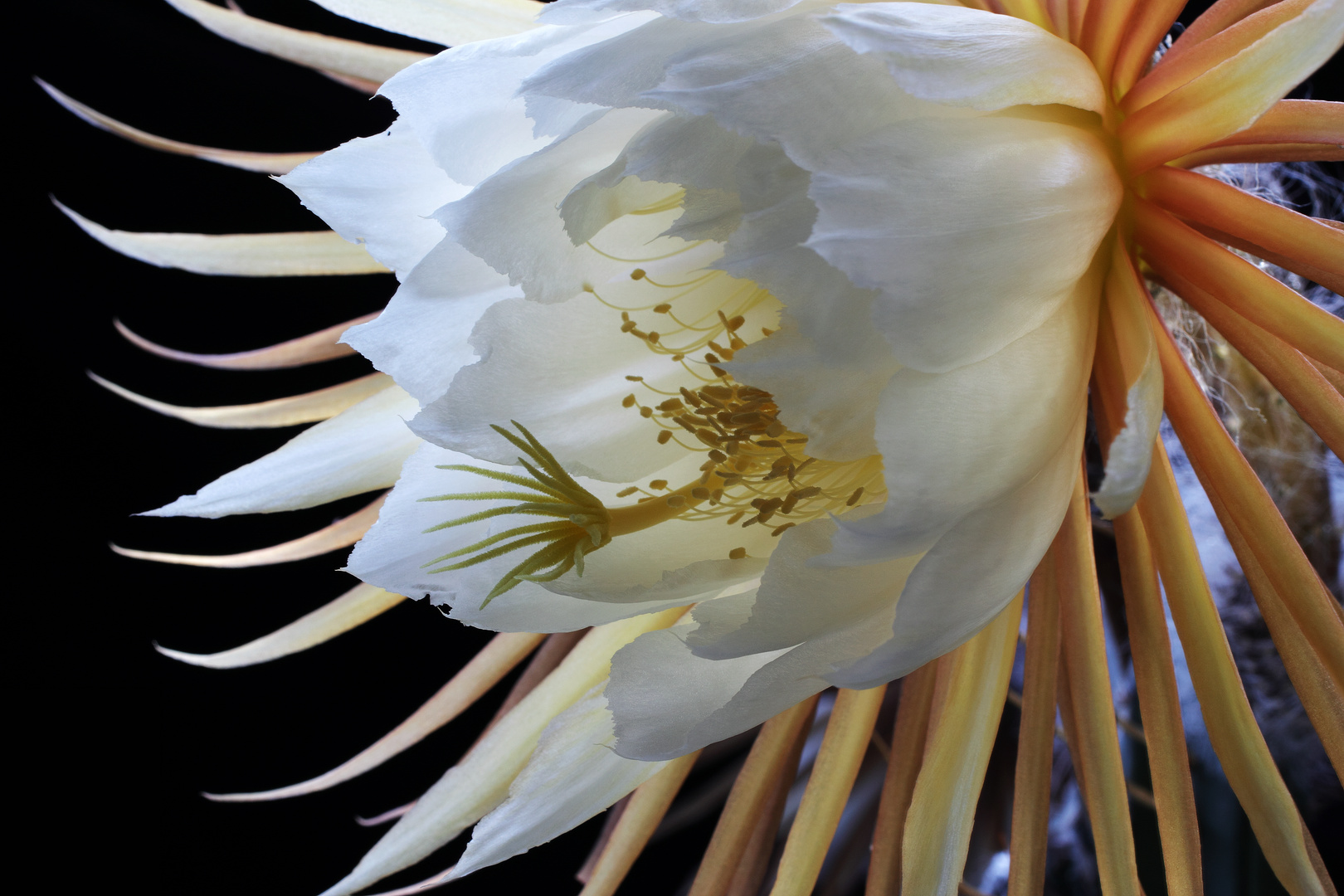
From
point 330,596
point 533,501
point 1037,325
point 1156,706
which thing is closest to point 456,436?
point 533,501

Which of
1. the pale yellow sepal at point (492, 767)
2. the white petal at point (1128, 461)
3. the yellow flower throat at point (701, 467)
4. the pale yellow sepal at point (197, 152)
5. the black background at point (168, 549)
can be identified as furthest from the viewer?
the black background at point (168, 549)

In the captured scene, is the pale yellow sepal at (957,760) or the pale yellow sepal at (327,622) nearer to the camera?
the pale yellow sepal at (957,760)

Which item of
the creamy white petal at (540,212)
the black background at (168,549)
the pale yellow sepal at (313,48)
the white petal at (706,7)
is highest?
the white petal at (706,7)

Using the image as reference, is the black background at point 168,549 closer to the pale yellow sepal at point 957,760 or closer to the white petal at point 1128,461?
the pale yellow sepal at point 957,760

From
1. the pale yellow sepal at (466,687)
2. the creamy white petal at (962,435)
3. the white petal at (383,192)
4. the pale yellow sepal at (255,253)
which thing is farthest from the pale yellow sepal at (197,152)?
the creamy white petal at (962,435)

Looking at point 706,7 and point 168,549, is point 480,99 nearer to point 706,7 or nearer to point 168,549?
point 706,7

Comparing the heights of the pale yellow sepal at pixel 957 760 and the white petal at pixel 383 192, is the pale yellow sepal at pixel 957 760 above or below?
below

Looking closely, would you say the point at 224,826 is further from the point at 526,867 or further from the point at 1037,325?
the point at 1037,325

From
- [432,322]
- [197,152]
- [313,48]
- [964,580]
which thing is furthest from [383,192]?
[964,580]
